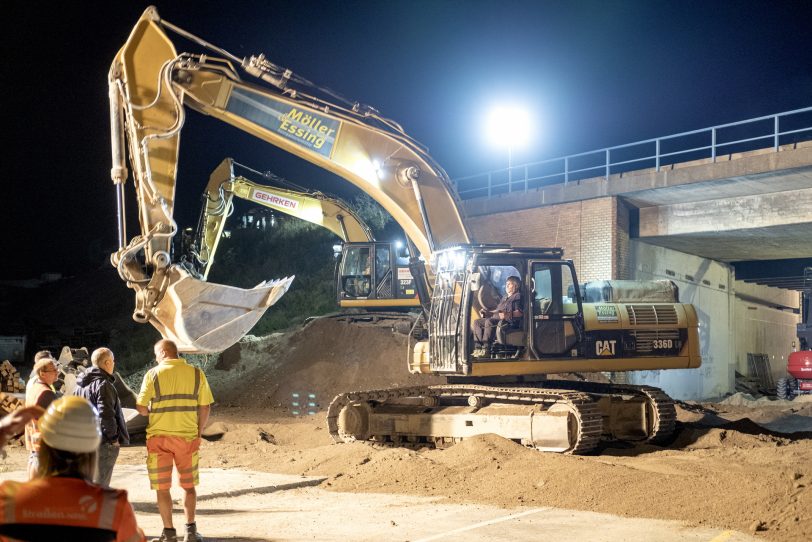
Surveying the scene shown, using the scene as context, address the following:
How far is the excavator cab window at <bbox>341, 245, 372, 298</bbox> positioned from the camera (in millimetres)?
22562

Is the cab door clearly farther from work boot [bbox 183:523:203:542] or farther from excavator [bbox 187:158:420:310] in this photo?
work boot [bbox 183:523:203:542]

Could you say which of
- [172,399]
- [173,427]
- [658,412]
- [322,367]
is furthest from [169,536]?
[322,367]

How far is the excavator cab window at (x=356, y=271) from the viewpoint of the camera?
888 inches

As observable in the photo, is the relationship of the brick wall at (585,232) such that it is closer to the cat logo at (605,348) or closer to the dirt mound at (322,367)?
the dirt mound at (322,367)

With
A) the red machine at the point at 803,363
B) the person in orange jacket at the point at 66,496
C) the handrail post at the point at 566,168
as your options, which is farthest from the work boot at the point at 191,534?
the red machine at the point at 803,363

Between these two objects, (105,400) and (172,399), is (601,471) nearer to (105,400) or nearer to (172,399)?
(172,399)

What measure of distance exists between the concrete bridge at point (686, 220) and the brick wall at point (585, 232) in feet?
0.09

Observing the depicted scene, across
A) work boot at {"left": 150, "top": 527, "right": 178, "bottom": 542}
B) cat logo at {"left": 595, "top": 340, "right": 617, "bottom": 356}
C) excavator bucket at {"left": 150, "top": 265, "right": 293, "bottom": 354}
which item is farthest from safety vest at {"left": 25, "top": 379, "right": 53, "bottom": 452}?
cat logo at {"left": 595, "top": 340, "right": 617, "bottom": 356}

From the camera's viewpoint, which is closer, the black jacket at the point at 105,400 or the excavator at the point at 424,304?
the black jacket at the point at 105,400

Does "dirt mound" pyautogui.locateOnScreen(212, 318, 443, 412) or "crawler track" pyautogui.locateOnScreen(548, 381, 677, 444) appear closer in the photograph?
"crawler track" pyautogui.locateOnScreen(548, 381, 677, 444)

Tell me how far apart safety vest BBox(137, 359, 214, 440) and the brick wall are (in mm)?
15994

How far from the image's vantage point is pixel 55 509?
2.65 m

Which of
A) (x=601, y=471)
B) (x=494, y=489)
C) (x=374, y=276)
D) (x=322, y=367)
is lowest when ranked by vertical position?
(x=494, y=489)

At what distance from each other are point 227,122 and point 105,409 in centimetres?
623
